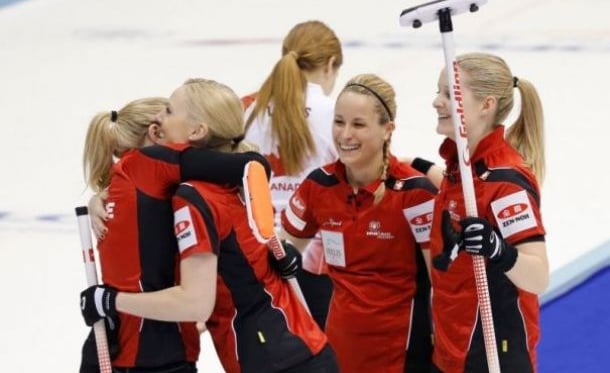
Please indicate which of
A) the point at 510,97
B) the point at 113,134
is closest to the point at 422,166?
the point at 510,97

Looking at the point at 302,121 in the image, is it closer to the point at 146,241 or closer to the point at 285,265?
the point at 285,265

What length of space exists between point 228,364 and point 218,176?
0.55m

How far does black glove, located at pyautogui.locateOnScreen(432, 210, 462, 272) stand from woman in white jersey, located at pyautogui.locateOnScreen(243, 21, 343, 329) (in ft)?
4.18

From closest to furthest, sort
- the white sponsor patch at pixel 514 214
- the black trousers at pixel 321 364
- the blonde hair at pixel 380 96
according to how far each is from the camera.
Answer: the white sponsor patch at pixel 514 214
the black trousers at pixel 321 364
the blonde hair at pixel 380 96

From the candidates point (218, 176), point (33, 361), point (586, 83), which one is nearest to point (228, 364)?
point (218, 176)

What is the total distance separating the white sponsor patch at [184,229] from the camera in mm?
3307

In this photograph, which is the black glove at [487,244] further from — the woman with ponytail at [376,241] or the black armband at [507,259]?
the woman with ponytail at [376,241]

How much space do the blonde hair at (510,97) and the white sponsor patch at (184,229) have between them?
2.92 ft

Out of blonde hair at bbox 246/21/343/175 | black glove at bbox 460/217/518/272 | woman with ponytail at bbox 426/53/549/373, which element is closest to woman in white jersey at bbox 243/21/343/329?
blonde hair at bbox 246/21/343/175

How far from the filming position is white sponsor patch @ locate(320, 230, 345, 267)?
3.96 meters

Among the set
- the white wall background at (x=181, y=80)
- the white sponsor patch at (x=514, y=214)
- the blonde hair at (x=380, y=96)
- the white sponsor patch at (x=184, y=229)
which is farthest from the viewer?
the white wall background at (x=181, y=80)

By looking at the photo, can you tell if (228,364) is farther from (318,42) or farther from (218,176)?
(318,42)

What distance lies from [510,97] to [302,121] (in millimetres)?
1293

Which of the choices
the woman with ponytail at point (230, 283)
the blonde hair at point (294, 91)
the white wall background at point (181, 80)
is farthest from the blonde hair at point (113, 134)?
the white wall background at point (181, 80)
